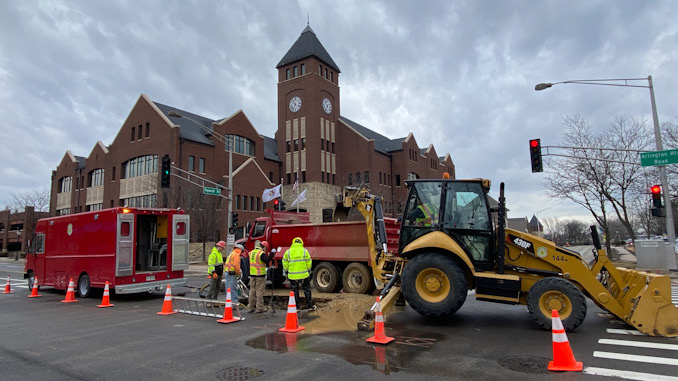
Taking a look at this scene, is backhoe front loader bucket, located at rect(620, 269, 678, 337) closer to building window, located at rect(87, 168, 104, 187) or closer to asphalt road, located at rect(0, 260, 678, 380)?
asphalt road, located at rect(0, 260, 678, 380)

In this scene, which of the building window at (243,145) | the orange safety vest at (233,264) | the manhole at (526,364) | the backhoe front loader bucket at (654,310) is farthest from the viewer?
the building window at (243,145)

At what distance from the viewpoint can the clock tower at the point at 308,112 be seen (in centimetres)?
5073

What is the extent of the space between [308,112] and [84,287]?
39.8 meters

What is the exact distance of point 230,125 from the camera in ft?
154

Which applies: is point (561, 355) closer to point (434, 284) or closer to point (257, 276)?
point (434, 284)

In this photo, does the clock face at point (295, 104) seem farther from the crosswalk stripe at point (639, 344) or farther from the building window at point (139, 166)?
the crosswalk stripe at point (639, 344)

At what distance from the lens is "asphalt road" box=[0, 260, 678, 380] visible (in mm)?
5336

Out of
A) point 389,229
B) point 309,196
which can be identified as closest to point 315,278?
point 389,229

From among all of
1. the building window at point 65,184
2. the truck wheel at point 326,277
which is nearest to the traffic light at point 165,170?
the truck wheel at point 326,277

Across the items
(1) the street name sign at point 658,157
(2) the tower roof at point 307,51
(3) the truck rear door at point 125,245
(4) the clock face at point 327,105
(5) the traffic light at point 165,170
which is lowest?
(3) the truck rear door at point 125,245

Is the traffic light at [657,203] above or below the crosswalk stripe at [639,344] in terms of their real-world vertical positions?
above

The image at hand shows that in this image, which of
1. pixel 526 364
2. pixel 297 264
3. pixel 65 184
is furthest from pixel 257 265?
pixel 65 184

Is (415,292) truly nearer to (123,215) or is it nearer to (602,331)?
(602,331)

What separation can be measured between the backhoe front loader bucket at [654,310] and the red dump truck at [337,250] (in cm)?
629
